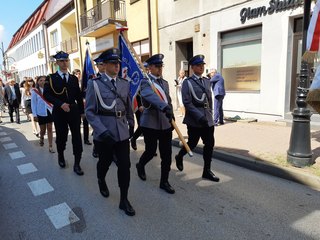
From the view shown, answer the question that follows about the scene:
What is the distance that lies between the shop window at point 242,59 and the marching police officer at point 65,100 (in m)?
6.42

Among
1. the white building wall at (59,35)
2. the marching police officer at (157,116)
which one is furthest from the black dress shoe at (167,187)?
the white building wall at (59,35)

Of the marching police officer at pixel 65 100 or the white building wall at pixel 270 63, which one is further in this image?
the white building wall at pixel 270 63

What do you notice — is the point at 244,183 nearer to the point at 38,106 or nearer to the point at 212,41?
the point at 38,106

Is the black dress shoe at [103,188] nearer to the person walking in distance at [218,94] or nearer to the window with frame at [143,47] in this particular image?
the person walking in distance at [218,94]

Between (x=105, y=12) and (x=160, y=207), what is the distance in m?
15.7

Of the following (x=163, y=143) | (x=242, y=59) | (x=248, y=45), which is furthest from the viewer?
(x=242, y=59)

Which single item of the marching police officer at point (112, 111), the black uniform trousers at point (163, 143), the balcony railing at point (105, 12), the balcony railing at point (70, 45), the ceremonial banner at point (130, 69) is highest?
the balcony railing at point (105, 12)

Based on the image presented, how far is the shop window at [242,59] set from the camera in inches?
375

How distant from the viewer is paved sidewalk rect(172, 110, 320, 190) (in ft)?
15.2

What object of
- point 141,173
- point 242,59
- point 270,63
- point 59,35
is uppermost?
point 59,35

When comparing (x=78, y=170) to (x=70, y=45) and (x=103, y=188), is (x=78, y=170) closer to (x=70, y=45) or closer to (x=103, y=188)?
(x=103, y=188)

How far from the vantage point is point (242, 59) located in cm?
1007

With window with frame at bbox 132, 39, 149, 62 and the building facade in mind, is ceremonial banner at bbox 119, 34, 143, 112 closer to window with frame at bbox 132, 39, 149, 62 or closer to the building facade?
the building facade

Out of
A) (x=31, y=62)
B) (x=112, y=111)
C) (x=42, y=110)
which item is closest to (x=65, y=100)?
(x=112, y=111)
